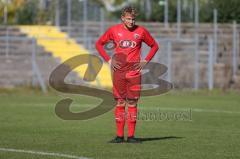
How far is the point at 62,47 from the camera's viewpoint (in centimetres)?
3388

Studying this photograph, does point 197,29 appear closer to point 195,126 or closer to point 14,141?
point 195,126

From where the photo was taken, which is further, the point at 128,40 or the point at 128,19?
the point at 128,40

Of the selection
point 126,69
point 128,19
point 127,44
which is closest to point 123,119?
point 126,69

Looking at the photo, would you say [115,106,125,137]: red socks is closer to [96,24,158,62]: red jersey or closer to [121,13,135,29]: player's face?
[96,24,158,62]: red jersey

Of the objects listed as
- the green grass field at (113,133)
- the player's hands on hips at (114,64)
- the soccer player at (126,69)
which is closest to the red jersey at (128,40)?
the soccer player at (126,69)

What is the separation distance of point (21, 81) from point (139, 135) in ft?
58.2

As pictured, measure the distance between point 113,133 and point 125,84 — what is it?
2.01 meters

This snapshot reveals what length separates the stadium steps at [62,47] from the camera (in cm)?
3070

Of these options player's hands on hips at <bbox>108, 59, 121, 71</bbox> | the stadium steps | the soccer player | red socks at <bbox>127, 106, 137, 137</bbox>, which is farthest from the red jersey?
the stadium steps

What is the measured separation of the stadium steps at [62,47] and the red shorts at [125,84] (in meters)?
17.5

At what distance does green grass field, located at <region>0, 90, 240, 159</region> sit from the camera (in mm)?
10781

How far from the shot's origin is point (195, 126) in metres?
15.5

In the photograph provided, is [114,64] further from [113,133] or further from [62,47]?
[62,47]

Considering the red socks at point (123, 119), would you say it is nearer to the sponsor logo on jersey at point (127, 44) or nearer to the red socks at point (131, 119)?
the red socks at point (131, 119)
